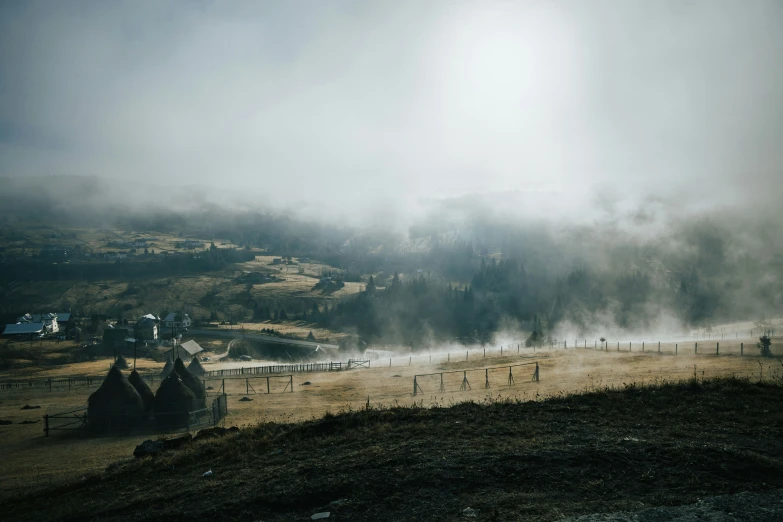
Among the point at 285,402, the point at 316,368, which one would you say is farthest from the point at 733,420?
the point at 316,368

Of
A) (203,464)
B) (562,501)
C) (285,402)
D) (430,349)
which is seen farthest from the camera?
(430,349)

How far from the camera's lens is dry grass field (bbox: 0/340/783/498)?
95.2 ft

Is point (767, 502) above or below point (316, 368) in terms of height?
above

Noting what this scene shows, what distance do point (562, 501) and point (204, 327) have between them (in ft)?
500

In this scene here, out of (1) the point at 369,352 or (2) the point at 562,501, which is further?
(1) the point at 369,352

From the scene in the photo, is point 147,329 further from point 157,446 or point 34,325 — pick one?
point 157,446

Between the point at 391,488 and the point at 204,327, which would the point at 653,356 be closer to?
the point at 391,488

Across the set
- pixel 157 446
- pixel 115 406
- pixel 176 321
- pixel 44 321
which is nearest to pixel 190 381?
pixel 115 406

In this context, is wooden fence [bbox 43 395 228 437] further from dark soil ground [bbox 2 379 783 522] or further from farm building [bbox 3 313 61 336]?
farm building [bbox 3 313 61 336]

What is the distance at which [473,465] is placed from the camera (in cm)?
1333

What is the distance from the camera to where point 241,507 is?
13.0 meters

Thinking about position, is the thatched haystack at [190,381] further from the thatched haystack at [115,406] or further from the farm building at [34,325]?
the farm building at [34,325]

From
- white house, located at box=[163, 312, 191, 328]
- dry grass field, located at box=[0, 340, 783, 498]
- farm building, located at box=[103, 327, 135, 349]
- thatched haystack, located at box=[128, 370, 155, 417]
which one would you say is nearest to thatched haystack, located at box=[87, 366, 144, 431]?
thatched haystack, located at box=[128, 370, 155, 417]

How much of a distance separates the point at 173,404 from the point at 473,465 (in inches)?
1332
